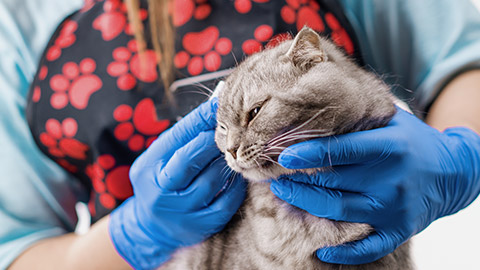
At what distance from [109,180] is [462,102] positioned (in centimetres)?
127

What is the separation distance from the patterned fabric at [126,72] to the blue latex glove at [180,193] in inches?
5.7

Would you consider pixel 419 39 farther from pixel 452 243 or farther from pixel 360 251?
pixel 452 243

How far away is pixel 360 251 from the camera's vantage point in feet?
2.72

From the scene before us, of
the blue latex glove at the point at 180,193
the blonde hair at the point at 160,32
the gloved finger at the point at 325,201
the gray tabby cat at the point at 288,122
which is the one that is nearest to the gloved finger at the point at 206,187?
the blue latex glove at the point at 180,193

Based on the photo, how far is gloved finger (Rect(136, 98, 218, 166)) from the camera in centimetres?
103

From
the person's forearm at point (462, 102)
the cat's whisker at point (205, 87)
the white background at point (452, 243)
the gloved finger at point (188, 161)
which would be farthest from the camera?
the white background at point (452, 243)

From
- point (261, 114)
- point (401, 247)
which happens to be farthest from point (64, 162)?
point (401, 247)

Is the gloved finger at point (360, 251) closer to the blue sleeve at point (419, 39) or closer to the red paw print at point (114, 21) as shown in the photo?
the blue sleeve at point (419, 39)

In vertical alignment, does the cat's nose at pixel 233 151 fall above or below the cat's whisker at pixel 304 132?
below

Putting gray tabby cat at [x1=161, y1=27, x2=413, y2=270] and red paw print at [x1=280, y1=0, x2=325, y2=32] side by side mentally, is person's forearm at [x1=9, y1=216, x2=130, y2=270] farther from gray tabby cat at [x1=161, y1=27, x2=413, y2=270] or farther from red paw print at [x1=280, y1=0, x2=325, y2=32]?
red paw print at [x1=280, y1=0, x2=325, y2=32]

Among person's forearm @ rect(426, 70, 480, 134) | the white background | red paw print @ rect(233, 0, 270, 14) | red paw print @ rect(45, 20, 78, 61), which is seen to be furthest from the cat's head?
the white background

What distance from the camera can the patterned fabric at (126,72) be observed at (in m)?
1.13

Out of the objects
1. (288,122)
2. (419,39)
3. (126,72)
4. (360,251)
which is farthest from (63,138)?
(419,39)

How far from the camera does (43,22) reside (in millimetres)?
1381
